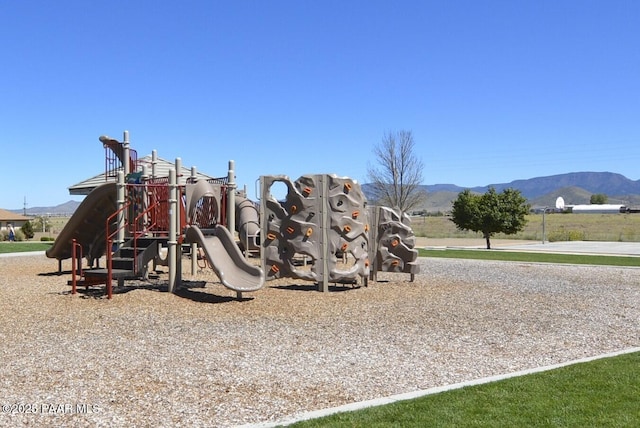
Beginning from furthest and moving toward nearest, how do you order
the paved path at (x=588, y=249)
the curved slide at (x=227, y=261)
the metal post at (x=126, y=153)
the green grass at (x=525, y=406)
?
1. the paved path at (x=588, y=249)
2. the metal post at (x=126, y=153)
3. the curved slide at (x=227, y=261)
4. the green grass at (x=525, y=406)

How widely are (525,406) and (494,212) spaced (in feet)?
94.4

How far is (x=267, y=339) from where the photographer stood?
8.59 meters

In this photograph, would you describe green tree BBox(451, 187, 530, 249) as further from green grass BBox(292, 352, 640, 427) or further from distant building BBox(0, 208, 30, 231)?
distant building BBox(0, 208, 30, 231)

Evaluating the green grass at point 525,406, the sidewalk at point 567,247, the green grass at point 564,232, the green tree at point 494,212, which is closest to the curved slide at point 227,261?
the green grass at point 525,406

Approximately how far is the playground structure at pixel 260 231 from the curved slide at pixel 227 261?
0.06ft

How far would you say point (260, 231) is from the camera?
13.7 meters

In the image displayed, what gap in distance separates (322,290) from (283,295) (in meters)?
Result: 1.10

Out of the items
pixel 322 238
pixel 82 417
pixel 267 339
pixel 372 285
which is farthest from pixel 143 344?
pixel 372 285

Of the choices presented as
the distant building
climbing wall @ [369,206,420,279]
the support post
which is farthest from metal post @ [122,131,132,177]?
the distant building

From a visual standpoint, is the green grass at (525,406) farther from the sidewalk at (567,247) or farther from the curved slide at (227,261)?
the sidewalk at (567,247)

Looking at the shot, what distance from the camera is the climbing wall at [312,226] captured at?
43.8 feet

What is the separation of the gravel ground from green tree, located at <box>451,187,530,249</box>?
1842cm

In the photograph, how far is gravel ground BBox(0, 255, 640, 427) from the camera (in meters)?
5.73

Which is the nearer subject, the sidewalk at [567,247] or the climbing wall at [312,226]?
the climbing wall at [312,226]
